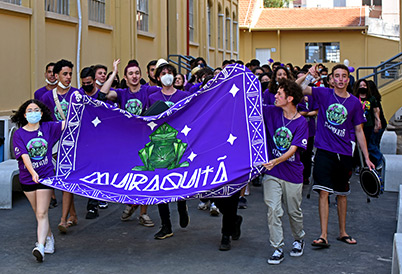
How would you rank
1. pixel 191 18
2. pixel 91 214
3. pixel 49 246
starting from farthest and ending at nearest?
pixel 191 18 < pixel 91 214 < pixel 49 246

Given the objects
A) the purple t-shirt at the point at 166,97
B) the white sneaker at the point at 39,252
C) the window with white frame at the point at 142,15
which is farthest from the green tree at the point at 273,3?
the white sneaker at the point at 39,252

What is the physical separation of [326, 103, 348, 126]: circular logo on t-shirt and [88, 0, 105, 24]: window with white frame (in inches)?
373

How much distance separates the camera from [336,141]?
734 cm

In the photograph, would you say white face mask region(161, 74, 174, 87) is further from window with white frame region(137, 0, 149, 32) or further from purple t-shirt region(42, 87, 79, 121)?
window with white frame region(137, 0, 149, 32)

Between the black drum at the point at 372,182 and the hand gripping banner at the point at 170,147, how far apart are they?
141cm

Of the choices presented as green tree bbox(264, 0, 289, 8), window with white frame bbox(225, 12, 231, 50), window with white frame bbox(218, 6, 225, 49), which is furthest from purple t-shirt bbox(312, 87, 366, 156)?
green tree bbox(264, 0, 289, 8)

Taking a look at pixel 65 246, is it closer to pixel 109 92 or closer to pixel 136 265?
pixel 136 265

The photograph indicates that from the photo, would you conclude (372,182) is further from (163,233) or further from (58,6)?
(58,6)

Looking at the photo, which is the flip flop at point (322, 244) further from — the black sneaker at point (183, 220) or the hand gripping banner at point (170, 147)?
the black sneaker at point (183, 220)

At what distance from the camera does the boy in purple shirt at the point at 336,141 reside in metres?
7.31

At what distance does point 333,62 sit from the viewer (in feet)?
144

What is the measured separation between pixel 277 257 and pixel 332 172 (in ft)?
4.16

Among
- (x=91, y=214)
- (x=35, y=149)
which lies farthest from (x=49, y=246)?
(x=91, y=214)

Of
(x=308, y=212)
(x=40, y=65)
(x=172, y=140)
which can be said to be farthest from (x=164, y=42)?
(x=172, y=140)
